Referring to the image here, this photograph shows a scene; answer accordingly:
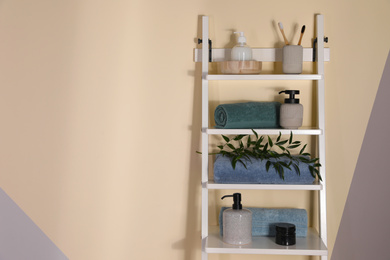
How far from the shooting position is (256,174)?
151cm

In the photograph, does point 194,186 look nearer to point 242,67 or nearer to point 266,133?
point 266,133

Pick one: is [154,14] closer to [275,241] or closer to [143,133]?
[143,133]

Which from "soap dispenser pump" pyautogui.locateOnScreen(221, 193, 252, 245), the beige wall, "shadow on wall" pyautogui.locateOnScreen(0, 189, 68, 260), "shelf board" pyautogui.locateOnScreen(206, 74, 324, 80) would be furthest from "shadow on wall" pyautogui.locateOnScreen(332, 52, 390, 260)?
"shadow on wall" pyautogui.locateOnScreen(0, 189, 68, 260)

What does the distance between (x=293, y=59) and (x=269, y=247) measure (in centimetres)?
63

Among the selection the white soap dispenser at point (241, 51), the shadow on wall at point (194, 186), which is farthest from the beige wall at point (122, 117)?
the white soap dispenser at point (241, 51)

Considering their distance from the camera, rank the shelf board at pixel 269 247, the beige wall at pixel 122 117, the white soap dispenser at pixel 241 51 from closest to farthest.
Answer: the shelf board at pixel 269 247 → the white soap dispenser at pixel 241 51 → the beige wall at pixel 122 117

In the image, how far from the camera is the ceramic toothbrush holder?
156 cm

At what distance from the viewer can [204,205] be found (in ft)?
5.21

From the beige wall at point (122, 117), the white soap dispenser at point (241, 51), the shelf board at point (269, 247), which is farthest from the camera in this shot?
the beige wall at point (122, 117)

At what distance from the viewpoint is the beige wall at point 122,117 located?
1666mm

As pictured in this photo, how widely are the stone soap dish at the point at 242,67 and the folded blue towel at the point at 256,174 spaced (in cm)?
31

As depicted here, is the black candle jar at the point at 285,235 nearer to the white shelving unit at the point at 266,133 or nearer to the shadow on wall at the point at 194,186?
the white shelving unit at the point at 266,133

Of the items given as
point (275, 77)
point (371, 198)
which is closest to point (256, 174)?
point (275, 77)

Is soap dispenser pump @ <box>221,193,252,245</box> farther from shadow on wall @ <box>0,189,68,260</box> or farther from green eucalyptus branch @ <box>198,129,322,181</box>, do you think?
shadow on wall @ <box>0,189,68,260</box>
